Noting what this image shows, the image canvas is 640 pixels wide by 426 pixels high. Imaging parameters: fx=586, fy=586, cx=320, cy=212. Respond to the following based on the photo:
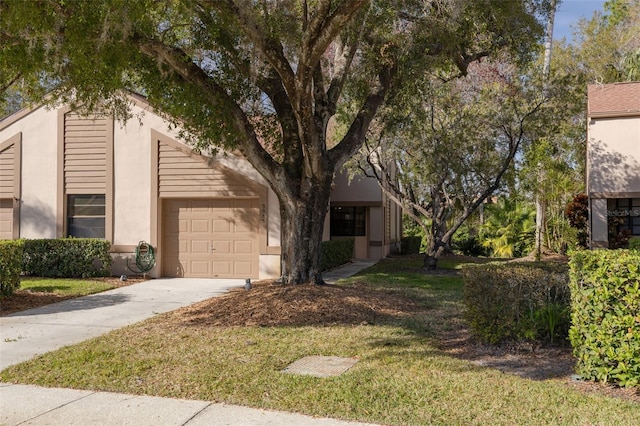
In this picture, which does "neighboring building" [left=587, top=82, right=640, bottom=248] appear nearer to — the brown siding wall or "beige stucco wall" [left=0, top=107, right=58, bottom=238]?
the brown siding wall

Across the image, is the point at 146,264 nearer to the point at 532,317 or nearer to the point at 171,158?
the point at 171,158

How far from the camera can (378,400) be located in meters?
5.60

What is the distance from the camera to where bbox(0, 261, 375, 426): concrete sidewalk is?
5.29m

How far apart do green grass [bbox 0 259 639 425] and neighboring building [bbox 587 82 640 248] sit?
1150cm

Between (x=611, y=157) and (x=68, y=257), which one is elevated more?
(x=611, y=157)

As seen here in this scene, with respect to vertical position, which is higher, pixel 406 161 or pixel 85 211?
pixel 406 161

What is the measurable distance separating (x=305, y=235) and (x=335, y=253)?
7.96 meters

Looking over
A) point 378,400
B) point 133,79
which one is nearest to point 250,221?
point 133,79

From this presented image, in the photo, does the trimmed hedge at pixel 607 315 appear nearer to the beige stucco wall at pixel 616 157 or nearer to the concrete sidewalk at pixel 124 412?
the concrete sidewalk at pixel 124 412

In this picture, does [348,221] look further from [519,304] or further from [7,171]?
[519,304]

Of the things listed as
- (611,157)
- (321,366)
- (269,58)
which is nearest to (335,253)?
(611,157)

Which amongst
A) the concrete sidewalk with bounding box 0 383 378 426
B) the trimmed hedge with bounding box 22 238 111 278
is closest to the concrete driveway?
the concrete sidewalk with bounding box 0 383 378 426

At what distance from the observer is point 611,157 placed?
60.0 ft

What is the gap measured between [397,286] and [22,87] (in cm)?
958
